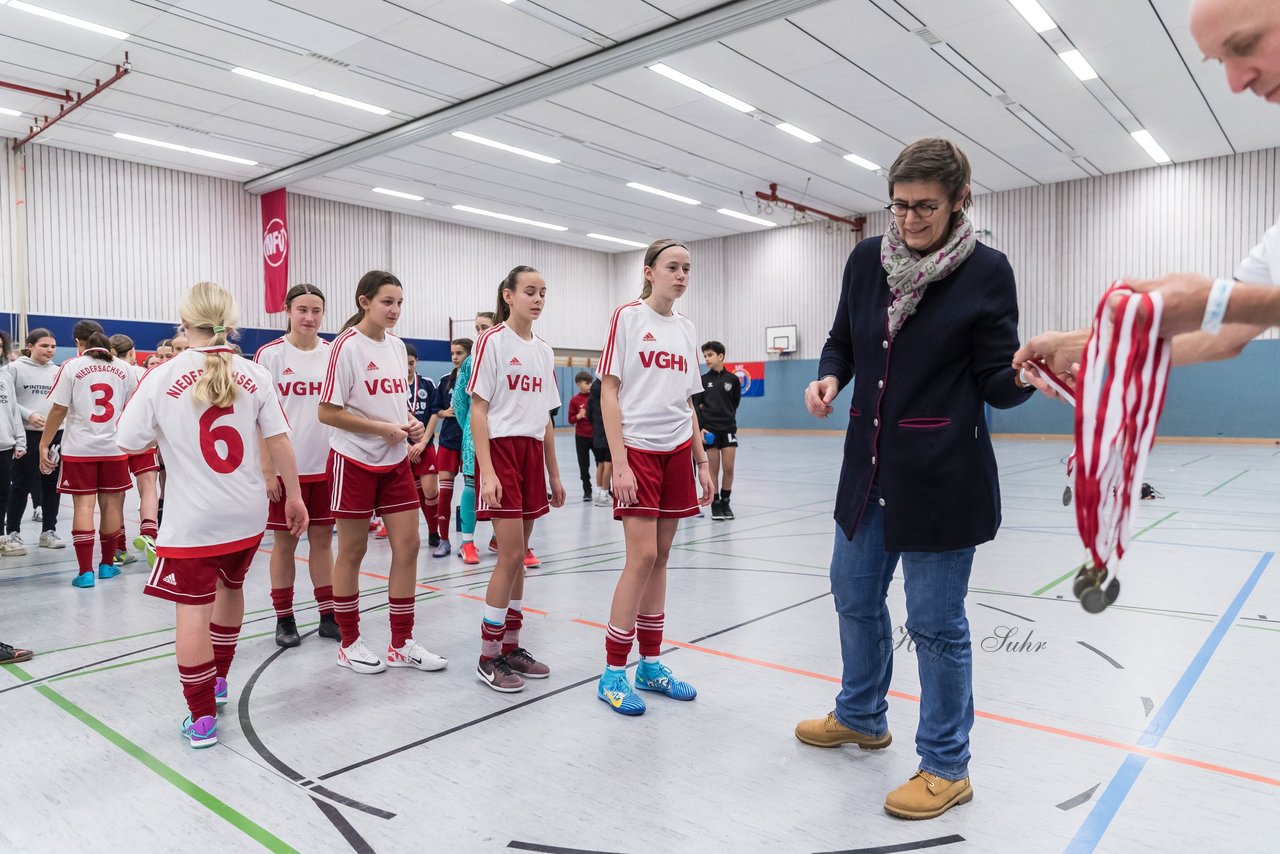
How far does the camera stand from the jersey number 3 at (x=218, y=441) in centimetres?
281

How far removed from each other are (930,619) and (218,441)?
7.92 ft

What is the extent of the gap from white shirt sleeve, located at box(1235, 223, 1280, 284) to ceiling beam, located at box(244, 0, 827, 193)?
986 centimetres

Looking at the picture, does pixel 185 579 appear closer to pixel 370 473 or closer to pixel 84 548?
pixel 370 473

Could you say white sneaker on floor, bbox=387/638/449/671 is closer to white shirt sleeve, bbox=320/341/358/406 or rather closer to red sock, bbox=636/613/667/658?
red sock, bbox=636/613/667/658

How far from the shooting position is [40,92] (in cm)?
1234

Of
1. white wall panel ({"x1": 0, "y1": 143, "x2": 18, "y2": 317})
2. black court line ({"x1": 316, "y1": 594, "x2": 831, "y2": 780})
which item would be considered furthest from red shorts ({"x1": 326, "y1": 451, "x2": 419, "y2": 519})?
white wall panel ({"x1": 0, "y1": 143, "x2": 18, "y2": 317})

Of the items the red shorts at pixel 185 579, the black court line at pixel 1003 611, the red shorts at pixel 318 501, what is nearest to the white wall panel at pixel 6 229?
the red shorts at pixel 318 501

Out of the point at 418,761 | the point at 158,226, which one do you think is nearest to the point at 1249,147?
the point at 418,761

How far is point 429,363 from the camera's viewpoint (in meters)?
21.3

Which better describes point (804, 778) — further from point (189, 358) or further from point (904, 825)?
point (189, 358)

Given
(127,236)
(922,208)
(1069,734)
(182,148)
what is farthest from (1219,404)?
(127,236)

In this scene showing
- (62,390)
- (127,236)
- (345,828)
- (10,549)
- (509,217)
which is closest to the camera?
(345,828)

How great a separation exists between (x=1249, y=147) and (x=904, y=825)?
62.7 ft

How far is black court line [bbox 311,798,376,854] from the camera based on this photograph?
6.86 feet
